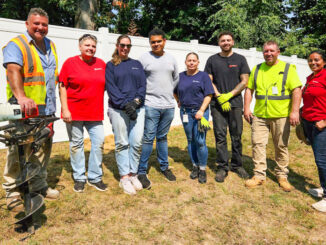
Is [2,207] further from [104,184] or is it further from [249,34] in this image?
[249,34]

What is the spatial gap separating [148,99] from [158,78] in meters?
0.35

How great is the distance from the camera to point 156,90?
3.80m

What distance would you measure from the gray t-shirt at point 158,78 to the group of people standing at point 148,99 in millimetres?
15

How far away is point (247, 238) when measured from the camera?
111 inches

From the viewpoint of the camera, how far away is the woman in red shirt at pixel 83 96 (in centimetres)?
Answer: 342

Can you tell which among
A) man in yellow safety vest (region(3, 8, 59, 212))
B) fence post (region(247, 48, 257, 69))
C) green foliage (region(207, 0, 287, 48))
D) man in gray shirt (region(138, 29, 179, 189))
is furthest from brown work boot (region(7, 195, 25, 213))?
green foliage (region(207, 0, 287, 48))

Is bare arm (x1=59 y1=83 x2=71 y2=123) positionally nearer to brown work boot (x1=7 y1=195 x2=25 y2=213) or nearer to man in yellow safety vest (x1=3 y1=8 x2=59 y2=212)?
man in yellow safety vest (x1=3 y1=8 x2=59 y2=212)

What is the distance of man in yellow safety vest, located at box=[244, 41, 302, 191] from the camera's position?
12.1 feet

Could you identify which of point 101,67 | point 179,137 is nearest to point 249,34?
point 179,137

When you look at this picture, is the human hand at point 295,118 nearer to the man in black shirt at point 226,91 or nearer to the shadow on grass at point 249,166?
the man in black shirt at point 226,91

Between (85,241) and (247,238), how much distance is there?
1.77 metres

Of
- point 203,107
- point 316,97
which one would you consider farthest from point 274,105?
point 203,107

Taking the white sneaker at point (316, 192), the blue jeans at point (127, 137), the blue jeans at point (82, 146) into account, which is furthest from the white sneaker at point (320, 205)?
the blue jeans at point (82, 146)

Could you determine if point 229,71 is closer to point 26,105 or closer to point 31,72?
point 31,72
